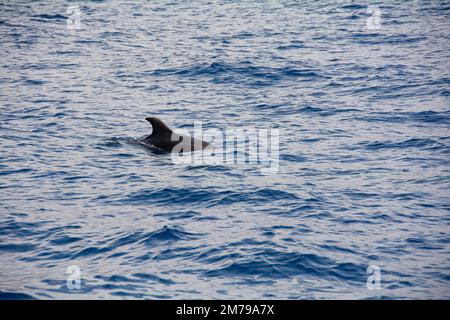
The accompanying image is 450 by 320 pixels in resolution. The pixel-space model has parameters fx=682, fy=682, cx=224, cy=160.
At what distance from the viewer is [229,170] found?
18484 mm

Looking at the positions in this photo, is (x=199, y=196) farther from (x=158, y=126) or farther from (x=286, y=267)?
(x=286, y=267)

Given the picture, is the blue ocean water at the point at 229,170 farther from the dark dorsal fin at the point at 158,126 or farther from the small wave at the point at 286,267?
the dark dorsal fin at the point at 158,126

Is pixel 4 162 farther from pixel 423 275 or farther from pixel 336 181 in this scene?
pixel 423 275

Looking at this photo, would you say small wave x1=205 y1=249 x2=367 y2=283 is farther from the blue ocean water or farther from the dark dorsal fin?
the dark dorsal fin

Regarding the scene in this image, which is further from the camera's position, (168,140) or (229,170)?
(168,140)

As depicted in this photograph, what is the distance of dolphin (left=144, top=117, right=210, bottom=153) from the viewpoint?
65.3 ft

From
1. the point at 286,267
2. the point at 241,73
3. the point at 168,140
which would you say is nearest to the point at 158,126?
the point at 168,140

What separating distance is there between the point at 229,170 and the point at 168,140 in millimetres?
2468

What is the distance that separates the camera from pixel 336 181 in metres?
17.4

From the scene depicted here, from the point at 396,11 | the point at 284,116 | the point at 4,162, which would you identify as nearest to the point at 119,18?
the point at 396,11

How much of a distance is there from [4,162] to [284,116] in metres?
9.33

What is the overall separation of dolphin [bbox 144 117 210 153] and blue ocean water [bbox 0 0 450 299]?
0.39m

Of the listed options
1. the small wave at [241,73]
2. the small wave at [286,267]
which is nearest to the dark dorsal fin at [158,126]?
the small wave at [286,267]

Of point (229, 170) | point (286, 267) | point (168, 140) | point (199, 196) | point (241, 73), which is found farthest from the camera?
point (241, 73)
